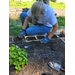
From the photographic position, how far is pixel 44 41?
2.41 metres

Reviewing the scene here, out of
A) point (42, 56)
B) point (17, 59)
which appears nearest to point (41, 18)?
point (42, 56)

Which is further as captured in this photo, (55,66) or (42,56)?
(42,56)

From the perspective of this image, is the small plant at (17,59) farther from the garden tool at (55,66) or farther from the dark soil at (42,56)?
the garden tool at (55,66)

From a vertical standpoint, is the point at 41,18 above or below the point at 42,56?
above

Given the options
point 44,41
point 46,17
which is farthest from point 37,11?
point 44,41

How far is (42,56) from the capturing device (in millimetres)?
1959

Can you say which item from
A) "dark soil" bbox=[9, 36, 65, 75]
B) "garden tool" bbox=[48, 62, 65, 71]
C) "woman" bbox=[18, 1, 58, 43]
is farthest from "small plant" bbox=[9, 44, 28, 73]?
"woman" bbox=[18, 1, 58, 43]

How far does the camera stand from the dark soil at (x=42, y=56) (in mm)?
1573

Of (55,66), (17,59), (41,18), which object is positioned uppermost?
(41,18)

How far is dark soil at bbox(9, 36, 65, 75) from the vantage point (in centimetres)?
157

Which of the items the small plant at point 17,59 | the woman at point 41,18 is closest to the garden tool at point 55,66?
the small plant at point 17,59

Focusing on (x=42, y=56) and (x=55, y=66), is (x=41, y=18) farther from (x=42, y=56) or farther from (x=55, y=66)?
(x=55, y=66)

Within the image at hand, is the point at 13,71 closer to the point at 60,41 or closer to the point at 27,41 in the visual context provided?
the point at 27,41

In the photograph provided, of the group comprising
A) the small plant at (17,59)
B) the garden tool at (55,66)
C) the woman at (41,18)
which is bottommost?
the garden tool at (55,66)
